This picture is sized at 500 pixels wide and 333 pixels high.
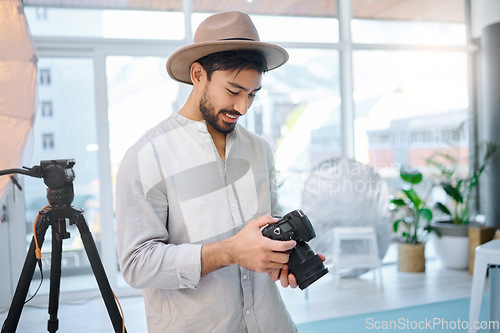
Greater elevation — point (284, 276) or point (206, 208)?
point (206, 208)

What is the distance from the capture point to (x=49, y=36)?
334 centimetres

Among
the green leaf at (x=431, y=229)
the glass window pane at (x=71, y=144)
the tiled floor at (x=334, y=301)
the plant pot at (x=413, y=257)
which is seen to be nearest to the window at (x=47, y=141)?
the glass window pane at (x=71, y=144)

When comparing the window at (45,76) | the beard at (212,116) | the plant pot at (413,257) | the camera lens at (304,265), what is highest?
the window at (45,76)

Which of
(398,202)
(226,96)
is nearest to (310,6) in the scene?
(398,202)

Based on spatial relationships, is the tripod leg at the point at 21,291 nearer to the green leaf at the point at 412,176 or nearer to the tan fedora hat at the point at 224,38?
the tan fedora hat at the point at 224,38

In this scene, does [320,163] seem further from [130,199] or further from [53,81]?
[130,199]

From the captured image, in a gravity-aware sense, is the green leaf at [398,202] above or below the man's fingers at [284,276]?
below

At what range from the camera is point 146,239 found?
0.88 meters

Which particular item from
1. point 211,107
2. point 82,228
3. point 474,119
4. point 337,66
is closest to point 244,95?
point 211,107

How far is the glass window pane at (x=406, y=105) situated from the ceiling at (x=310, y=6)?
387 millimetres

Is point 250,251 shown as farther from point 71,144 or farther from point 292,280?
point 71,144

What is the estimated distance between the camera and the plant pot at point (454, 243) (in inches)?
154

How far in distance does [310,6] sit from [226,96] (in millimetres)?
3341

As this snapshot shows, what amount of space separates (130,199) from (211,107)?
0.30 metres
